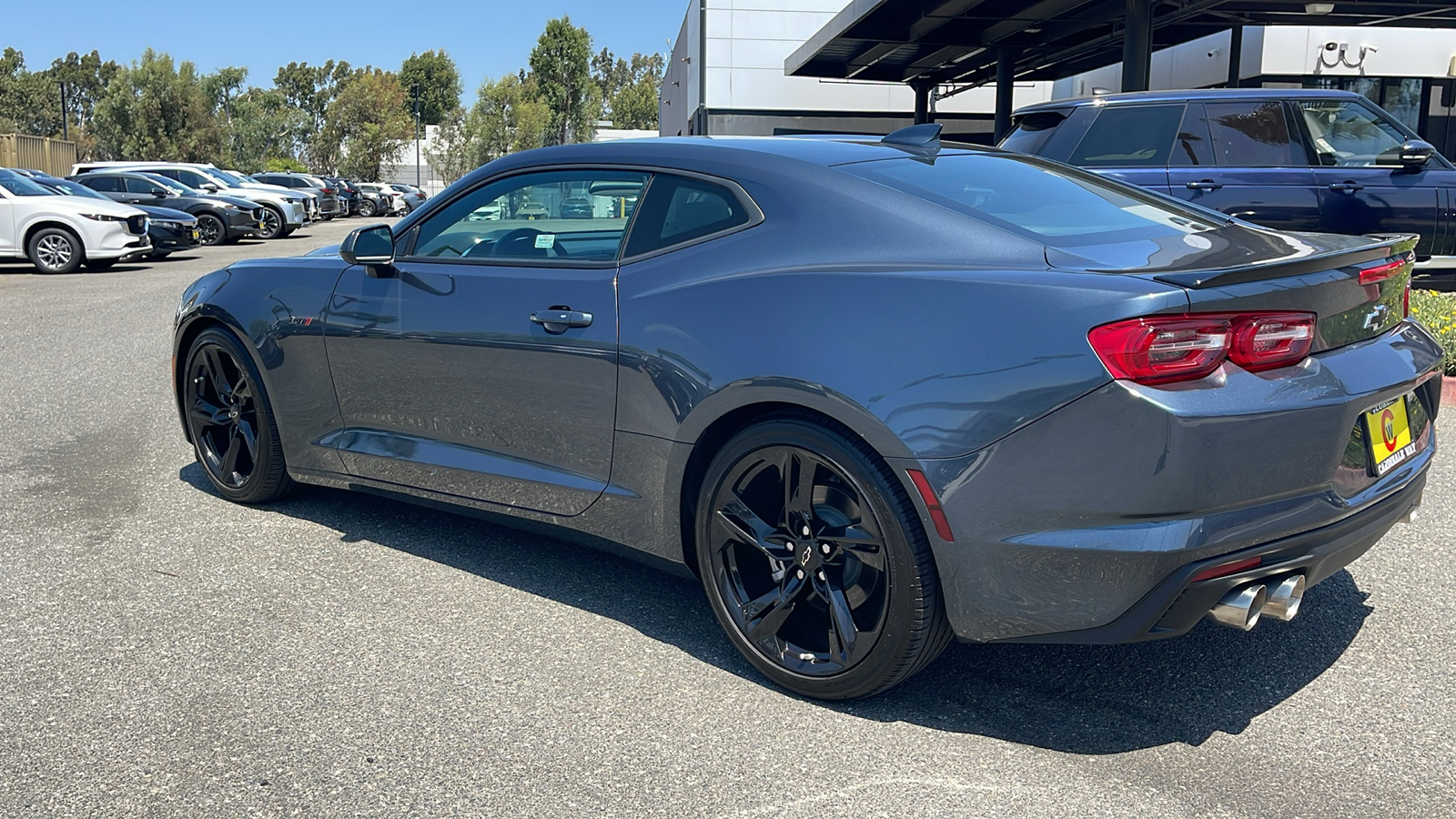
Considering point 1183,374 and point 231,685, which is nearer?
point 1183,374

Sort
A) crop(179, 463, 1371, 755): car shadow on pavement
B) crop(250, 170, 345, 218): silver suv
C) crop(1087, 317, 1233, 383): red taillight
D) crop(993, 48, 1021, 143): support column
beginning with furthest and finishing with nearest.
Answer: crop(250, 170, 345, 218): silver suv
crop(993, 48, 1021, 143): support column
crop(179, 463, 1371, 755): car shadow on pavement
crop(1087, 317, 1233, 383): red taillight

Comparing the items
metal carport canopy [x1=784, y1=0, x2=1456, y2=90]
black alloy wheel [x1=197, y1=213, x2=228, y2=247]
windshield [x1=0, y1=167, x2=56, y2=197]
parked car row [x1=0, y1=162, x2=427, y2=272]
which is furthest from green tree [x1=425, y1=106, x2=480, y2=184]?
windshield [x1=0, y1=167, x2=56, y2=197]

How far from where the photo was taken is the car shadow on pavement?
126 inches

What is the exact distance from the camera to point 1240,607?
285cm

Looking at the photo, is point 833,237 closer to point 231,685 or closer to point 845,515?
point 845,515

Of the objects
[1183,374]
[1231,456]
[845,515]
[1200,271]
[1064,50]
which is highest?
[1064,50]

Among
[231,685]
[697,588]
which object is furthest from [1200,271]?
[231,685]

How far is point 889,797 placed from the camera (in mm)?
2824

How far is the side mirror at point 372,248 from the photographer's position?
14.3 ft

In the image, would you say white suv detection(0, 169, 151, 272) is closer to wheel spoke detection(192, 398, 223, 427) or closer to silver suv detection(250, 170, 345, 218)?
wheel spoke detection(192, 398, 223, 427)

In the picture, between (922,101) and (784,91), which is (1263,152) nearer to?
(922,101)

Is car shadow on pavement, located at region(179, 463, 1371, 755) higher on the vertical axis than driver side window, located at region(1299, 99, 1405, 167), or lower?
lower

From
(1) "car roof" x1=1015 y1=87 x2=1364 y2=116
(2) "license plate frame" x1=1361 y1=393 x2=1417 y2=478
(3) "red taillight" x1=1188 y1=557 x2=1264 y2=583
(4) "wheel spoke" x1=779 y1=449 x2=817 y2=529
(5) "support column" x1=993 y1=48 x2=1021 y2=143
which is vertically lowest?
(3) "red taillight" x1=1188 y1=557 x2=1264 y2=583

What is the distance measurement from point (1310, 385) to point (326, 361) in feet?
10.8
